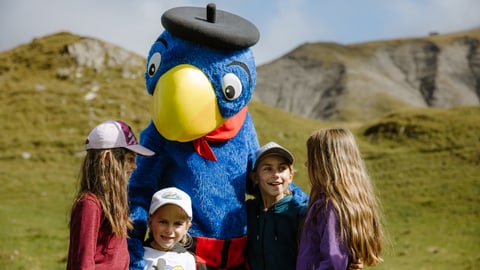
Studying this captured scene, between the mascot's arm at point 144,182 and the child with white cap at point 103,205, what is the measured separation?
0.23m

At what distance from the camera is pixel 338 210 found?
2.88m

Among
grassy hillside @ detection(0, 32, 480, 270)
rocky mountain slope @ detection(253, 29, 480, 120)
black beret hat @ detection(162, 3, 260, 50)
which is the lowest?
grassy hillside @ detection(0, 32, 480, 270)

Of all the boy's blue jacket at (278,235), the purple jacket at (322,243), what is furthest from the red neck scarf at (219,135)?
the purple jacket at (322,243)

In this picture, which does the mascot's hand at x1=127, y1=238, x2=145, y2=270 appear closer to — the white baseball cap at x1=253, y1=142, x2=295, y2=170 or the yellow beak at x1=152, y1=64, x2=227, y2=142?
the yellow beak at x1=152, y1=64, x2=227, y2=142

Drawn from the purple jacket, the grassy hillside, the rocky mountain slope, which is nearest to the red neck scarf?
the purple jacket

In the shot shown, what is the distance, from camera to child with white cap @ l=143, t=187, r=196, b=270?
3.13 meters

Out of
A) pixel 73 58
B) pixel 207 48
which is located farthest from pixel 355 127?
pixel 207 48

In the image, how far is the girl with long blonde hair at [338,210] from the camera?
2.85 meters

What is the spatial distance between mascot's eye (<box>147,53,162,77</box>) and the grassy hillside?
480cm

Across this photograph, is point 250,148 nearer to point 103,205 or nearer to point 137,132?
point 103,205

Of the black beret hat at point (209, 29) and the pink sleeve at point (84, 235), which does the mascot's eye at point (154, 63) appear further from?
the pink sleeve at point (84, 235)

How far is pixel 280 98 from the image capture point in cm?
10525

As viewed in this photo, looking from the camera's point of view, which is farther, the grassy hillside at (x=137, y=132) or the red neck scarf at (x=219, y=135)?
the grassy hillside at (x=137, y=132)

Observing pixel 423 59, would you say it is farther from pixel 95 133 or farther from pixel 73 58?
pixel 95 133
